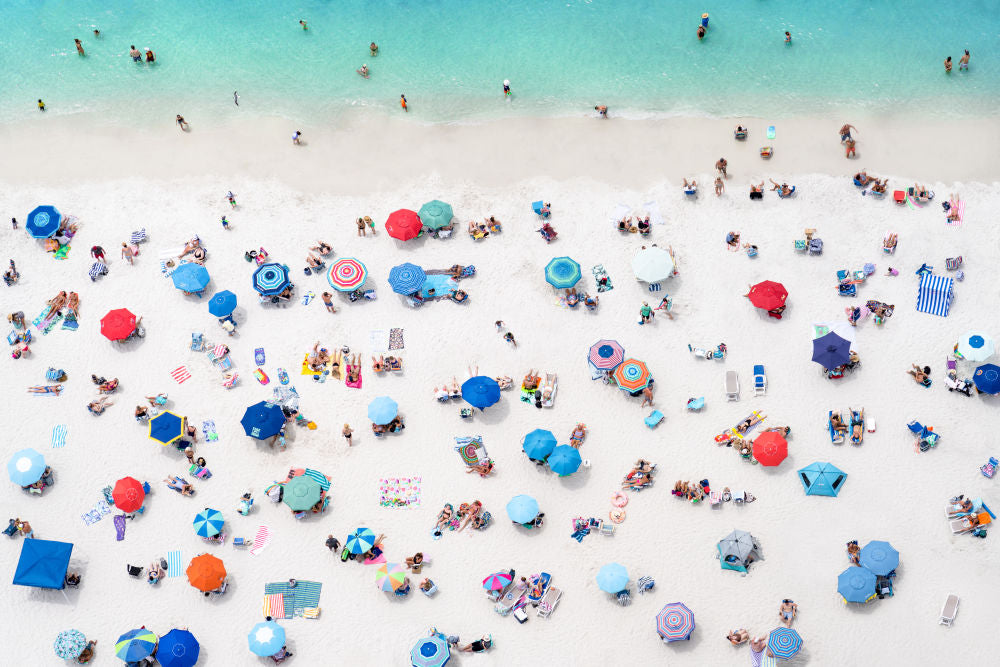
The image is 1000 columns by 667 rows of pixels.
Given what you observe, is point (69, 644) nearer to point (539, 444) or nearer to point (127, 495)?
point (127, 495)

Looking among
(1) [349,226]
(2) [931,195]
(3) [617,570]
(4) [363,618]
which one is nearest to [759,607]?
(3) [617,570]

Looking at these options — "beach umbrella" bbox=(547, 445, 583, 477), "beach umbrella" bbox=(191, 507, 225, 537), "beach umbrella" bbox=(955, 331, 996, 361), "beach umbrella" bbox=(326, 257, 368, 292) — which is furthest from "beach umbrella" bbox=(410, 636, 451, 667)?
"beach umbrella" bbox=(955, 331, 996, 361)

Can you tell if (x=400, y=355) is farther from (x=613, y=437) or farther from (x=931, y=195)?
(x=931, y=195)

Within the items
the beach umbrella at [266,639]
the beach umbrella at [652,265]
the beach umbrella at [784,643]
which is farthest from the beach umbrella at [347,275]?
the beach umbrella at [784,643]

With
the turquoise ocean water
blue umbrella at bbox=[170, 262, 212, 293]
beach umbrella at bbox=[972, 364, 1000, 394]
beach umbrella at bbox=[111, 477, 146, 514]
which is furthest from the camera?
the turquoise ocean water

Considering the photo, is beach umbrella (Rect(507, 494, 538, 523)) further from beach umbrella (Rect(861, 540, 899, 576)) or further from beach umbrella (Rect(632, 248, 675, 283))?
beach umbrella (Rect(861, 540, 899, 576))

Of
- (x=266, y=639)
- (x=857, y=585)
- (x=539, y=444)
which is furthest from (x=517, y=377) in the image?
(x=857, y=585)
